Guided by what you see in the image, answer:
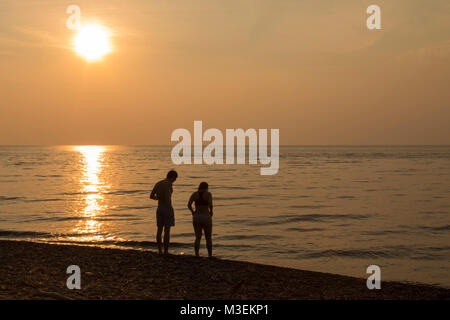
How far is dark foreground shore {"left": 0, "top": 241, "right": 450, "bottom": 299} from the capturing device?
8883 mm

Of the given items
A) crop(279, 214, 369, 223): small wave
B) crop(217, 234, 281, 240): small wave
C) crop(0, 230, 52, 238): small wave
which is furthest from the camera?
crop(279, 214, 369, 223): small wave

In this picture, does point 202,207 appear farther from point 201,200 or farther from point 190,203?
point 190,203

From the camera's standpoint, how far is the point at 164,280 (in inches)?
396

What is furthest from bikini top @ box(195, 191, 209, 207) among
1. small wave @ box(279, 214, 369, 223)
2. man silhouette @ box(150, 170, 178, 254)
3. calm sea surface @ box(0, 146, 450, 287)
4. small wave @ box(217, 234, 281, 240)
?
small wave @ box(279, 214, 369, 223)

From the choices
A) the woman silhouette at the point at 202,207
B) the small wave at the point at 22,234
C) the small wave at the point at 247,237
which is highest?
the woman silhouette at the point at 202,207

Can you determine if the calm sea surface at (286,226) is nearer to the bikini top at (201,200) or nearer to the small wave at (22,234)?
the small wave at (22,234)

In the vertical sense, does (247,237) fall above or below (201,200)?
below

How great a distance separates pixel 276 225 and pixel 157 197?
411 inches

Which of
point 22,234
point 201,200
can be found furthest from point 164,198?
point 22,234

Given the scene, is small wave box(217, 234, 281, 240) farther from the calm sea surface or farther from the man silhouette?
the man silhouette

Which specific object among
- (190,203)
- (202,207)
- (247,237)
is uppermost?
(190,203)

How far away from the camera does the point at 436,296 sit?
33.8 ft

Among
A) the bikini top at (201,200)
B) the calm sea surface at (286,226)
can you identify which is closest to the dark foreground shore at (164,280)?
the bikini top at (201,200)

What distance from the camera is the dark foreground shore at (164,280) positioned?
29.1 feet
